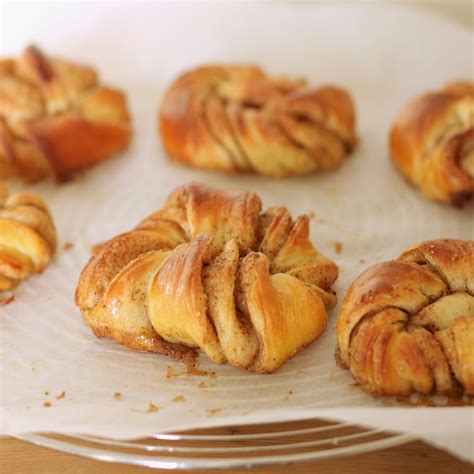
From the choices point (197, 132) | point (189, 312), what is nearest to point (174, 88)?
point (197, 132)

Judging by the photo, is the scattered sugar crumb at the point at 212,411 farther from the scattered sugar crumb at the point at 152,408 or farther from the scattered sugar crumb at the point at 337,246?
the scattered sugar crumb at the point at 337,246

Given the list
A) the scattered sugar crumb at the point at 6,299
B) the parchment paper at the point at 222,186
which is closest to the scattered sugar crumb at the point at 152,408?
the parchment paper at the point at 222,186

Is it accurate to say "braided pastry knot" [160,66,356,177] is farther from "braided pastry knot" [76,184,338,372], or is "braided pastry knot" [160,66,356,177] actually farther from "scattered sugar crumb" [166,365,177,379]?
"scattered sugar crumb" [166,365,177,379]

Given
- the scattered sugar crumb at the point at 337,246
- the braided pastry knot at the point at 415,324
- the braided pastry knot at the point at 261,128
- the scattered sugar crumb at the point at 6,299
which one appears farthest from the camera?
the braided pastry knot at the point at 261,128

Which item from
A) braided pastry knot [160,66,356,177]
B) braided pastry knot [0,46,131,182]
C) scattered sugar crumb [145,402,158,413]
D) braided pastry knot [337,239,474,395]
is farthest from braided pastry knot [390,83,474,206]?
scattered sugar crumb [145,402,158,413]

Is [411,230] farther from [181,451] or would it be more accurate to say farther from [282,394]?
[181,451]

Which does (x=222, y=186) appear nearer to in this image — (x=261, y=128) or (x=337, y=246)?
(x=261, y=128)
